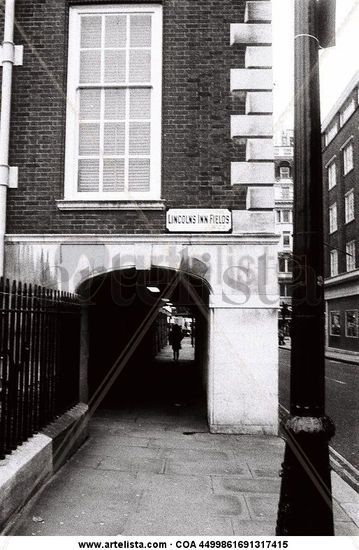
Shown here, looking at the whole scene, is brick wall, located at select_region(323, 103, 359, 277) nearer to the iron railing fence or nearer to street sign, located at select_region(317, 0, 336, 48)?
the iron railing fence

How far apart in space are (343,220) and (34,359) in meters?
31.4

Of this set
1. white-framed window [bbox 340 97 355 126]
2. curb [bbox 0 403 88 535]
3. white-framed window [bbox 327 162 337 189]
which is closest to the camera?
curb [bbox 0 403 88 535]

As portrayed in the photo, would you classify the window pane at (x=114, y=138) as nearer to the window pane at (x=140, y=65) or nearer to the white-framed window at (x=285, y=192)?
the window pane at (x=140, y=65)

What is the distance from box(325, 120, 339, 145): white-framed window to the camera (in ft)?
116

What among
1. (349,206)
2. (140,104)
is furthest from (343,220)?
(140,104)

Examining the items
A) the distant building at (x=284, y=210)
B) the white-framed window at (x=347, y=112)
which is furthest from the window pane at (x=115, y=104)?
the distant building at (x=284, y=210)

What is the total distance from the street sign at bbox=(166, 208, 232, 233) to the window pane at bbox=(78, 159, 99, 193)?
143cm

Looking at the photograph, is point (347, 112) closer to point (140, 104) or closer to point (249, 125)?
point (249, 125)

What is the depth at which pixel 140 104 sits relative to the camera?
28.3 ft

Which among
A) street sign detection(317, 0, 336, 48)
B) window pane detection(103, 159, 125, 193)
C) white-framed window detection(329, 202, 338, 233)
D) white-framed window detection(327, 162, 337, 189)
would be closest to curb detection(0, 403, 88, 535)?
window pane detection(103, 159, 125, 193)

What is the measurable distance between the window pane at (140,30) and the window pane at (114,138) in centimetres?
143

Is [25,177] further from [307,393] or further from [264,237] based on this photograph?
[307,393]

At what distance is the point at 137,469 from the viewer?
19.9 feet

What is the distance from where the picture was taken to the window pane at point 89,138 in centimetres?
864
